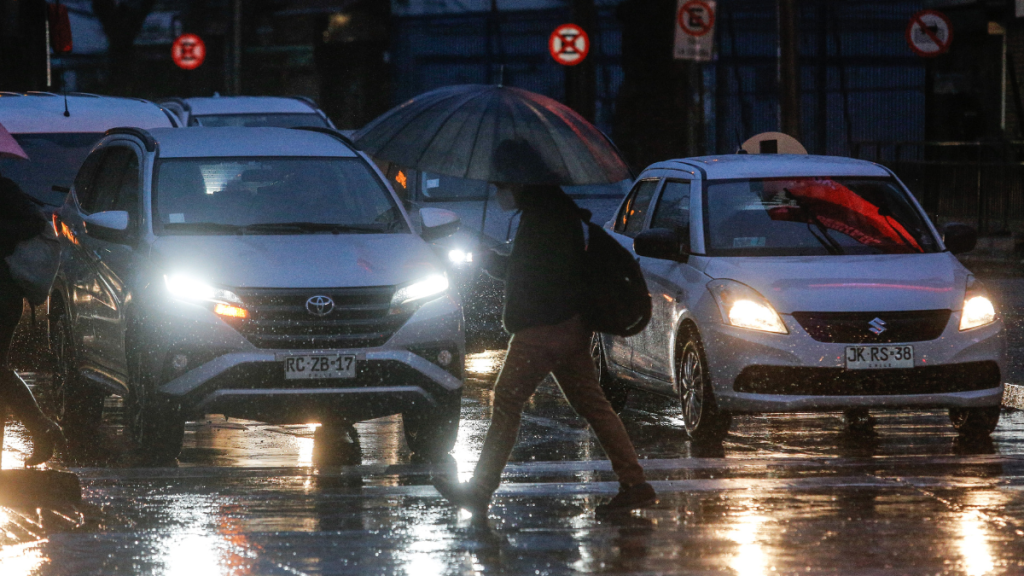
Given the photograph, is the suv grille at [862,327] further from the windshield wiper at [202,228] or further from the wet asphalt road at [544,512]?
the windshield wiper at [202,228]

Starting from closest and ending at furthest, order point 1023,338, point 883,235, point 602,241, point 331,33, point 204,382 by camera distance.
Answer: point 602,241 → point 204,382 → point 883,235 → point 1023,338 → point 331,33

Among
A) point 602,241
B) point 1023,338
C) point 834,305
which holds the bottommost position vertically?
point 1023,338

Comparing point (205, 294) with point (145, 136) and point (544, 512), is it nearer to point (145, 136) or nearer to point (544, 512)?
point (145, 136)

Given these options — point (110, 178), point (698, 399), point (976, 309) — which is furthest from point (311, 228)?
point (976, 309)

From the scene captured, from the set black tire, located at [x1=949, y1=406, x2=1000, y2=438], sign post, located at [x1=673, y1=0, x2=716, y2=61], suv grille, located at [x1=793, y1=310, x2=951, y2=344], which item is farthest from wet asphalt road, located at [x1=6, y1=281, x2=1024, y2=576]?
sign post, located at [x1=673, y1=0, x2=716, y2=61]

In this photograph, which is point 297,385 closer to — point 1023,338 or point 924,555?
point 924,555

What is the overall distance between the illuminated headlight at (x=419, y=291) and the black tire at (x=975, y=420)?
3.00m

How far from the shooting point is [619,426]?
7.50m

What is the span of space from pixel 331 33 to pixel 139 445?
34614 millimetres

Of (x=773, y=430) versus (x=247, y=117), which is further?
(x=247, y=117)

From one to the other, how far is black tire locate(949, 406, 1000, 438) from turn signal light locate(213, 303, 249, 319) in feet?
13.1

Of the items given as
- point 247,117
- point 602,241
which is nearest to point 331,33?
point 247,117

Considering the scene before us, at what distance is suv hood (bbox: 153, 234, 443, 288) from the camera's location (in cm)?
885

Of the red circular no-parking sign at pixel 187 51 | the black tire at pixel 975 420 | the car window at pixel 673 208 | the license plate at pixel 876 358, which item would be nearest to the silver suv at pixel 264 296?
the car window at pixel 673 208
